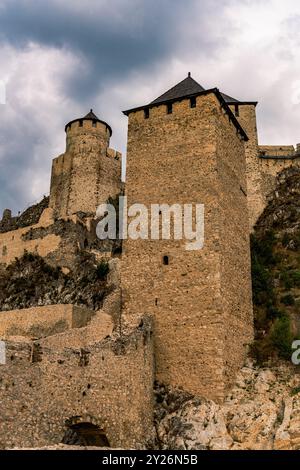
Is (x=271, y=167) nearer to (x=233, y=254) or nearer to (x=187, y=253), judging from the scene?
(x=233, y=254)

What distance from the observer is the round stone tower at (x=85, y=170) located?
3316cm

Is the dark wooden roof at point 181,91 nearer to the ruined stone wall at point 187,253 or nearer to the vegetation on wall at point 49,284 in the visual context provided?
the ruined stone wall at point 187,253

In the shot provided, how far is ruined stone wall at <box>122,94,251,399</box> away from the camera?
18.5 meters

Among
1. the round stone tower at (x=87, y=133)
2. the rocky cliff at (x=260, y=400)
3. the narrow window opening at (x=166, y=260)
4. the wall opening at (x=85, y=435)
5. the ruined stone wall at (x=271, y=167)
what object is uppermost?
the round stone tower at (x=87, y=133)

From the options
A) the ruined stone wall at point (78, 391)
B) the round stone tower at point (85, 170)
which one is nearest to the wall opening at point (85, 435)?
the ruined stone wall at point (78, 391)

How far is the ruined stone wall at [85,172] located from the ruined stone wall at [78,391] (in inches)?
617

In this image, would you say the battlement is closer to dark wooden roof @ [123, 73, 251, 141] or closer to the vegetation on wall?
dark wooden roof @ [123, 73, 251, 141]

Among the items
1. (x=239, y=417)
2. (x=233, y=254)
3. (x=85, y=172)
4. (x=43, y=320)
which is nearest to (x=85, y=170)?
(x=85, y=172)

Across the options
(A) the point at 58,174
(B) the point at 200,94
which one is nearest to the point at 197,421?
(B) the point at 200,94

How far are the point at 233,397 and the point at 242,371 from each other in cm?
142

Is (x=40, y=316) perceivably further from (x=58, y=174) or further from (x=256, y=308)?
(x=58, y=174)

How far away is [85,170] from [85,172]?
136 mm

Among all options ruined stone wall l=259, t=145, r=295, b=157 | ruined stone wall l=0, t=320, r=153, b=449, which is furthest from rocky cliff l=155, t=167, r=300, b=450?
ruined stone wall l=259, t=145, r=295, b=157

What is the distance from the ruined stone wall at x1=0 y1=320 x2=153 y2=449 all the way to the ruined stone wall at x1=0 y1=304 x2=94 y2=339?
85.9 inches
